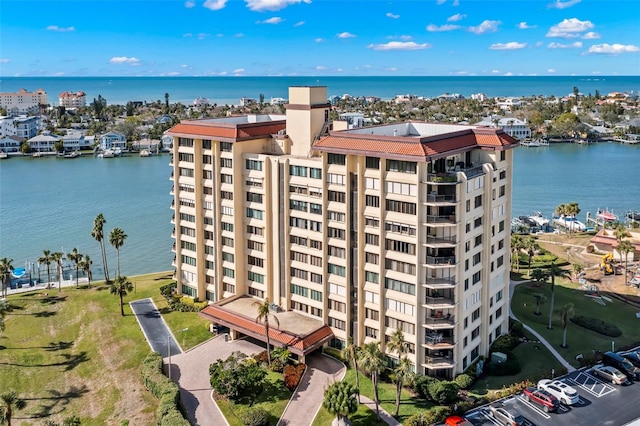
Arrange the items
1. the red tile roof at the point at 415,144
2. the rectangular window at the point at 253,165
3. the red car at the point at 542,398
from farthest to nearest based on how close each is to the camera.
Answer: the rectangular window at the point at 253,165
the red tile roof at the point at 415,144
the red car at the point at 542,398

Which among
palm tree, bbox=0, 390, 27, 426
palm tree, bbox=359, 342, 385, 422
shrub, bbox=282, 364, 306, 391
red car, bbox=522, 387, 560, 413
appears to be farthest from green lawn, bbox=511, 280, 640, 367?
palm tree, bbox=0, 390, 27, 426

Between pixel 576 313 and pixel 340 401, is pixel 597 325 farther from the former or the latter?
pixel 340 401

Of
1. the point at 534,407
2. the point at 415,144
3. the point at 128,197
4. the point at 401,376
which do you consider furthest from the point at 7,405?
the point at 128,197

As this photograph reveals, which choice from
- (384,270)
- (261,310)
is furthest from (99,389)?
(384,270)

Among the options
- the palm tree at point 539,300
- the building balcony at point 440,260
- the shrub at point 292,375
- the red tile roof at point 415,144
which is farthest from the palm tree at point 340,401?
the palm tree at point 539,300

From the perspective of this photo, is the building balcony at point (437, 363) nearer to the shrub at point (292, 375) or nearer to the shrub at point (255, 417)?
the shrub at point (292, 375)

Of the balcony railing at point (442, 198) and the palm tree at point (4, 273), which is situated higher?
the balcony railing at point (442, 198)
